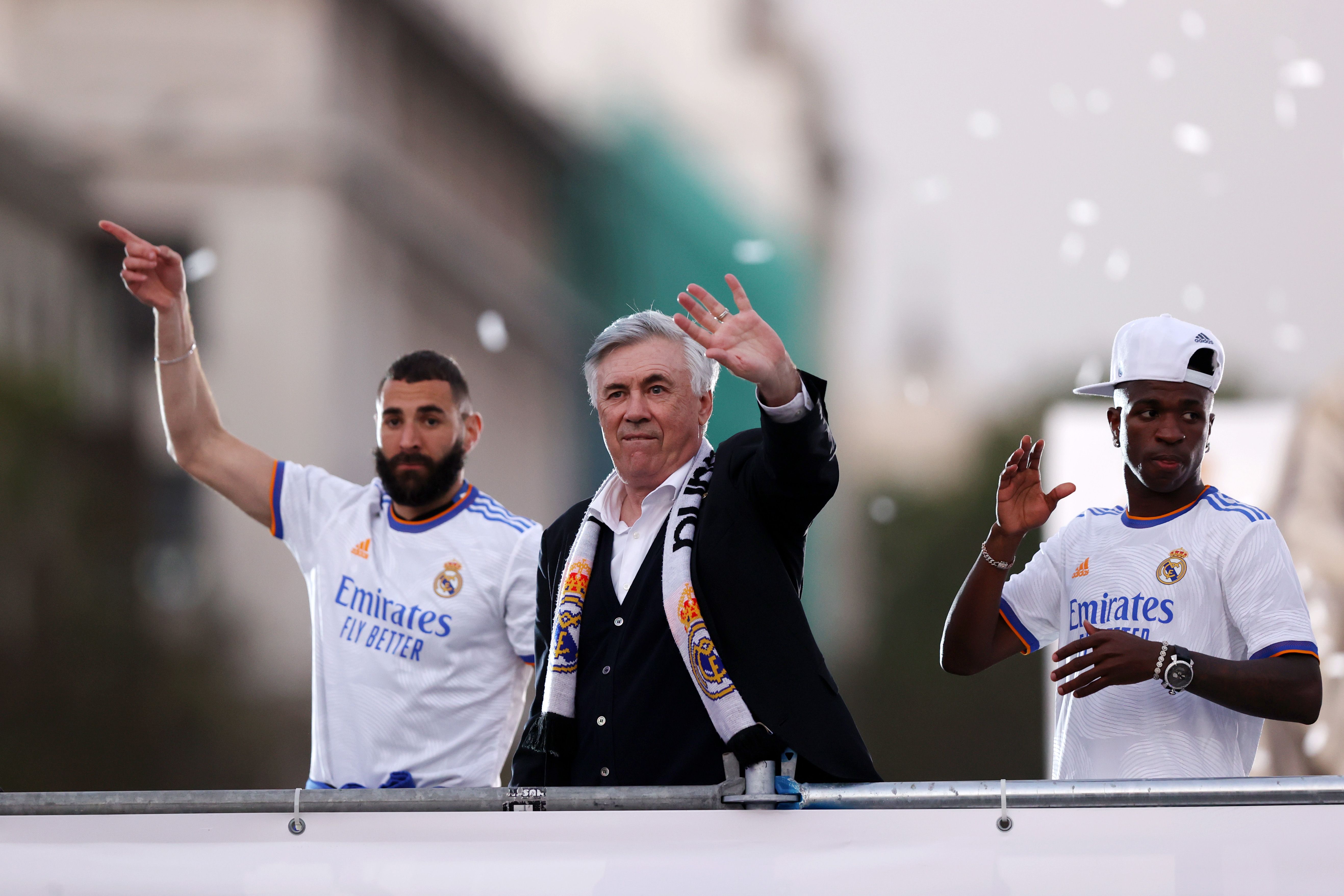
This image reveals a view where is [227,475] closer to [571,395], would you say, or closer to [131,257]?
[131,257]

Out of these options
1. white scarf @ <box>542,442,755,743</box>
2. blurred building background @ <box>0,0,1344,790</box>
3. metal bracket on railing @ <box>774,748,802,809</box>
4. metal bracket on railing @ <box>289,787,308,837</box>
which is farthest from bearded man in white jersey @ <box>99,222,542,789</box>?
blurred building background @ <box>0,0,1344,790</box>

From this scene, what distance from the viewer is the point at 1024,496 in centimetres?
215

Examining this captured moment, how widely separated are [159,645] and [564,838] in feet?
26.3

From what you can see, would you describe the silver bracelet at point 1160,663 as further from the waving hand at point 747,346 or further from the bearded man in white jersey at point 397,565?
the bearded man in white jersey at point 397,565

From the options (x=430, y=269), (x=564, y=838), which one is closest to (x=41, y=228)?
(x=430, y=269)

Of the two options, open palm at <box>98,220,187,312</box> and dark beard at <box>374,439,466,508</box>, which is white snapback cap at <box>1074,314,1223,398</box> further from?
open palm at <box>98,220,187,312</box>

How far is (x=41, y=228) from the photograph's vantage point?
9.48 m

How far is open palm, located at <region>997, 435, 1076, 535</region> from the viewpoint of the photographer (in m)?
2.12

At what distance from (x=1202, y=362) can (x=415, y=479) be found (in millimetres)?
1580

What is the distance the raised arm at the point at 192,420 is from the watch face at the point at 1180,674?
6.17 ft

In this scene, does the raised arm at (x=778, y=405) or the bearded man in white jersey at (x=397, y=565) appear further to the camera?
the bearded man in white jersey at (x=397, y=565)

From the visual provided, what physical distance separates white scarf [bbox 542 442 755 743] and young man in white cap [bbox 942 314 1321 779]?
480 millimetres

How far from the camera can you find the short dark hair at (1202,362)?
214 cm

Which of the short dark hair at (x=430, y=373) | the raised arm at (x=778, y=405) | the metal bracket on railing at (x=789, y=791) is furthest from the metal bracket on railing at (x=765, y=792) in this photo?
the short dark hair at (x=430, y=373)
